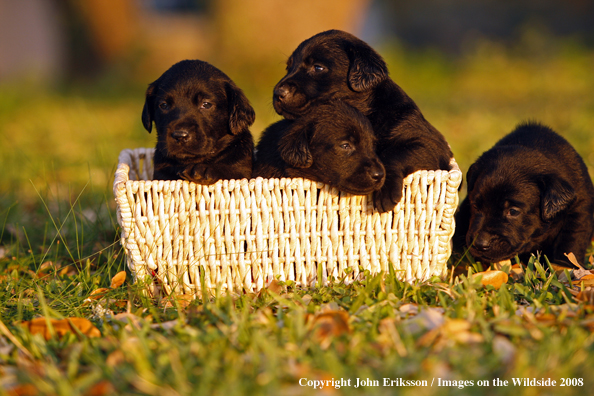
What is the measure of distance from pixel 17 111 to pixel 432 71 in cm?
906

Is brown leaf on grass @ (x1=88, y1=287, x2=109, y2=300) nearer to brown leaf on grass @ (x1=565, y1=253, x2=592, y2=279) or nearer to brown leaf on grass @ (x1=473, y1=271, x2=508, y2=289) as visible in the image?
brown leaf on grass @ (x1=473, y1=271, x2=508, y2=289)

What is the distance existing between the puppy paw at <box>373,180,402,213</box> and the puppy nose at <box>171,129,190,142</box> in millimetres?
1086

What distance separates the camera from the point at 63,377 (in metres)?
1.87

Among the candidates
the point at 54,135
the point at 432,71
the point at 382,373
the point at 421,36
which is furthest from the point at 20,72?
the point at 382,373

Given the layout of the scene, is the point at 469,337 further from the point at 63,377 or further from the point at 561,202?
the point at 63,377

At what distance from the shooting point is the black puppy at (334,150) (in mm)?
2637

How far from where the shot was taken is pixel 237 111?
3133 millimetres

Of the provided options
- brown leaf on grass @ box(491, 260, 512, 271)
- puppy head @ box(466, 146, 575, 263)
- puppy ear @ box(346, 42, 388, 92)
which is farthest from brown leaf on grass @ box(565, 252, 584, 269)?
puppy ear @ box(346, 42, 388, 92)

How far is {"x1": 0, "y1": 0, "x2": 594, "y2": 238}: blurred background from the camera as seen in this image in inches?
264

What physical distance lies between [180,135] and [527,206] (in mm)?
1984

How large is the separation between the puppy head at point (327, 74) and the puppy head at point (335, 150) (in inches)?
10.7

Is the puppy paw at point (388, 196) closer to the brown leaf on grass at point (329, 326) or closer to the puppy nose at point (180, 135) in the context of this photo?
the brown leaf on grass at point (329, 326)

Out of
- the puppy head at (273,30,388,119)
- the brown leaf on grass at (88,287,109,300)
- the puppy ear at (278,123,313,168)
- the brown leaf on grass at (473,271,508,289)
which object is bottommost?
the brown leaf on grass at (88,287,109,300)

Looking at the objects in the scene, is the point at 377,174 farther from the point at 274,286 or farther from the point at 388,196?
the point at 274,286
